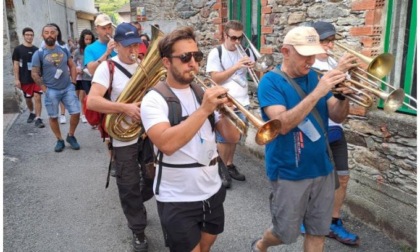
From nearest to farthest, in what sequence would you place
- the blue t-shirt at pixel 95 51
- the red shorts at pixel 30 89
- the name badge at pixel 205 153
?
the name badge at pixel 205 153 < the blue t-shirt at pixel 95 51 < the red shorts at pixel 30 89

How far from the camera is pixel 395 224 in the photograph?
3.53 metres

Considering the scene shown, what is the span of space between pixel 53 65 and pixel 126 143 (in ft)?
12.2

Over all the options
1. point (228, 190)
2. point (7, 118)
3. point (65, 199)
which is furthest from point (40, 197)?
point (7, 118)

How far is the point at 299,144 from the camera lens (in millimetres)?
2580

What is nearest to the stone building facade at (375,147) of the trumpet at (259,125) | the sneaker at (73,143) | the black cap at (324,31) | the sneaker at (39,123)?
the black cap at (324,31)

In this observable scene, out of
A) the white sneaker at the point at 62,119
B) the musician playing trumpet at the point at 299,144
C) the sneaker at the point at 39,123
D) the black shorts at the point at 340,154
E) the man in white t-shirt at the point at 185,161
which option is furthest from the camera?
the white sneaker at the point at 62,119

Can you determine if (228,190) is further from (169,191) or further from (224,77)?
(169,191)

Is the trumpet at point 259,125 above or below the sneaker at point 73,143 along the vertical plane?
above

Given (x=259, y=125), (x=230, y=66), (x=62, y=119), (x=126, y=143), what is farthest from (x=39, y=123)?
(x=259, y=125)

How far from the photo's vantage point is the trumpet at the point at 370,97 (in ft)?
7.49

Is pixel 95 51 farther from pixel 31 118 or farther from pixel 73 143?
pixel 31 118

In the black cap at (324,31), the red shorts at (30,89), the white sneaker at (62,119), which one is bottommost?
the white sneaker at (62,119)

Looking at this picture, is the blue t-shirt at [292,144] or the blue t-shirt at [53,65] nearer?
the blue t-shirt at [292,144]

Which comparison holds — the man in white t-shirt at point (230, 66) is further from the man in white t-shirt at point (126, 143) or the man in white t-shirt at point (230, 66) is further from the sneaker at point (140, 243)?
the sneaker at point (140, 243)
